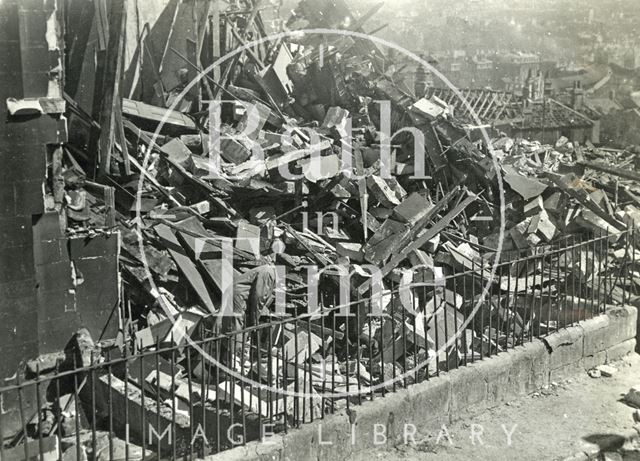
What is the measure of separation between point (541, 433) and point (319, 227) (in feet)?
15.7

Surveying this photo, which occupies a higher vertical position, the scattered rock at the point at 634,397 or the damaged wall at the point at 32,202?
the damaged wall at the point at 32,202

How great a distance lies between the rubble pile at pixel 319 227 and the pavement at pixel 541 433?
741mm

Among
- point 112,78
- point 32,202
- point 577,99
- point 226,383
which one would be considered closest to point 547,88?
point 577,99

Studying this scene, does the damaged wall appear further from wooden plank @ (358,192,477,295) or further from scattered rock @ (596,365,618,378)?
scattered rock @ (596,365,618,378)

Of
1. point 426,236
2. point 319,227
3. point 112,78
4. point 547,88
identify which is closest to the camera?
point 112,78

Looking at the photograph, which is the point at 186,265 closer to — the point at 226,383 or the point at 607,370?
the point at 226,383

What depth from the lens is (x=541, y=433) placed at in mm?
7215

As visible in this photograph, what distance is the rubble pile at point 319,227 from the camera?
8.05 m

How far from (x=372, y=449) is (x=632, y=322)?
472 cm

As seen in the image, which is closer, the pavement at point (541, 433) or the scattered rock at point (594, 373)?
the pavement at point (541, 433)

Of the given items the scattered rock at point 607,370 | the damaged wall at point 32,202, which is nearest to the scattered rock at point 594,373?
the scattered rock at point 607,370

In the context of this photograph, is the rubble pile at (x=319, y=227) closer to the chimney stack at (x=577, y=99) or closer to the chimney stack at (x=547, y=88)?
the chimney stack at (x=577, y=99)

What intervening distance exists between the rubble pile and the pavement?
2.43ft

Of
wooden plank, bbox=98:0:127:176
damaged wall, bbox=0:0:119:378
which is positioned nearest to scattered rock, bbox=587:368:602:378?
damaged wall, bbox=0:0:119:378
